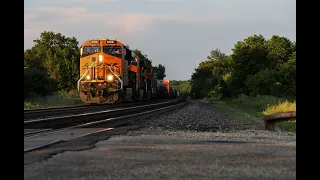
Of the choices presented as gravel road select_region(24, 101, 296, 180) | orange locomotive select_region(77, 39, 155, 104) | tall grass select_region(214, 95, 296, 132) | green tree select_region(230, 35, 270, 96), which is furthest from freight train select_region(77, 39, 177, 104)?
green tree select_region(230, 35, 270, 96)

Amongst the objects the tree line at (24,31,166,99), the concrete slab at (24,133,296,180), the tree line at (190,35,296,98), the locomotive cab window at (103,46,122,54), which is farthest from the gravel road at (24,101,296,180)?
the tree line at (190,35,296,98)

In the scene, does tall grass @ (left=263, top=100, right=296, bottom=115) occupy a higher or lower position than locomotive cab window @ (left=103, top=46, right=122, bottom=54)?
lower

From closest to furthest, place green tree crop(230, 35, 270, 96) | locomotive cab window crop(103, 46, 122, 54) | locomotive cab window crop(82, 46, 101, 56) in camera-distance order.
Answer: locomotive cab window crop(82, 46, 101, 56) < locomotive cab window crop(103, 46, 122, 54) < green tree crop(230, 35, 270, 96)

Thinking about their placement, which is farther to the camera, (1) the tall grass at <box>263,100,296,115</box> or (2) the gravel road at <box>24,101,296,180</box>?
(1) the tall grass at <box>263,100,296,115</box>

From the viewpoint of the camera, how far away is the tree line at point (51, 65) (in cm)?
4006

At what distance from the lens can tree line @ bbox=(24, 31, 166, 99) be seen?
40.1 m

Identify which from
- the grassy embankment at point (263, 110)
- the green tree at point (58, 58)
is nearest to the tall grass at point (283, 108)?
the grassy embankment at point (263, 110)

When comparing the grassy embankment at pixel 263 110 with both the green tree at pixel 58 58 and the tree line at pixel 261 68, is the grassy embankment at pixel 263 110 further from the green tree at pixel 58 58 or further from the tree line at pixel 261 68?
the green tree at pixel 58 58

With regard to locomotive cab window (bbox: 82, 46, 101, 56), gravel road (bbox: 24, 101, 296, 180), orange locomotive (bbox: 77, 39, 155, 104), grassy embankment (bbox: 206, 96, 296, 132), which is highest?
locomotive cab window (bbox: 82, 46, 101, 56)

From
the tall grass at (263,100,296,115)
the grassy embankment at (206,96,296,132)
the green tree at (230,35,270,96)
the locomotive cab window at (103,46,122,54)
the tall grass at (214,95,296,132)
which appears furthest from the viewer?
the green tree at (230,35,270,96)

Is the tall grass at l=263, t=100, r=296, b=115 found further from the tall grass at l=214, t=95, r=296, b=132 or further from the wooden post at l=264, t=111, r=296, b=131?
the wooden post at l=264, t=111, r=296, b=131

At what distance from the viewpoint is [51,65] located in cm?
5244
